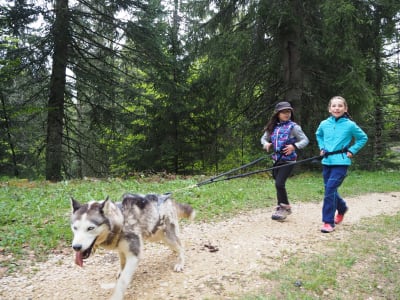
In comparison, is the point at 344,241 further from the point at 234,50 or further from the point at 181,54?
the point at 181,54

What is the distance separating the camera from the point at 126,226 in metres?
3.80

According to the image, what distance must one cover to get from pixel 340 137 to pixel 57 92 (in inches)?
476

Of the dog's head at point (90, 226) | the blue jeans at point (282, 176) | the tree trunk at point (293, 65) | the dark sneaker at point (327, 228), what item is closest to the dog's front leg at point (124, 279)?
the dog's head at point (90, 226)

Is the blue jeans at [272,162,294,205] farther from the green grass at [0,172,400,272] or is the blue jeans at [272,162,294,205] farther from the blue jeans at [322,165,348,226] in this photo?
the green grass at [0,172,400,272]

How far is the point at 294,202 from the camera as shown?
9008mm

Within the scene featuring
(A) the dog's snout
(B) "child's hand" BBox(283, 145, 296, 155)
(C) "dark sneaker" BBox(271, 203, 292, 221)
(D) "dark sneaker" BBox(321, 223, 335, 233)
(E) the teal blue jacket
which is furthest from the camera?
(C) "dark sneaker" BBox(271, 203, 292, 221)

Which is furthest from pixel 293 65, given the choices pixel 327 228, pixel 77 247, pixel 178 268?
pixel 77 247

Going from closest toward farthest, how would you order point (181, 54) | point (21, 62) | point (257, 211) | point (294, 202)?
1. point (257, 211)
2. point (294, 202)
3. point (21, 62)
4. point (181, 54)

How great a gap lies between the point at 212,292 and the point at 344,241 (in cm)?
286

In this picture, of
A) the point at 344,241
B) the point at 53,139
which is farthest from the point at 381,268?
the point at 53,139

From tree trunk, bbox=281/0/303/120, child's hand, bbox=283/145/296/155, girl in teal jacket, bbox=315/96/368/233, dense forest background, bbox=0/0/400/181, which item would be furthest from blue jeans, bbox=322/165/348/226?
tree trunk, bbox=281/0/303/120

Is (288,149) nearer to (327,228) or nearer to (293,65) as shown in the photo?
(327,228)

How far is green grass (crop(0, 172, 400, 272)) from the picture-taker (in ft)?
17.5

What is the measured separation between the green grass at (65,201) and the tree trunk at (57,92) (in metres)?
2.15
